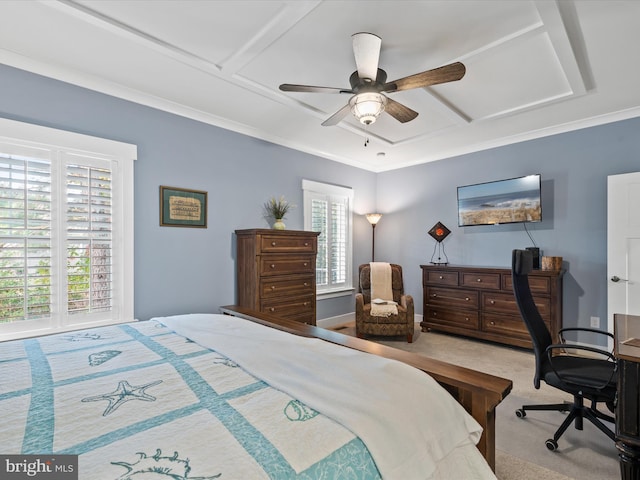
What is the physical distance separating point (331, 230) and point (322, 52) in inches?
117

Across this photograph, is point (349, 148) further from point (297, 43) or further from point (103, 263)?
point (103, 263)

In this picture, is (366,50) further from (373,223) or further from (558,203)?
(373,223)

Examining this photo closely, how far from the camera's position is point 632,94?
10.2ft

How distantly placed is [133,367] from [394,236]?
4.88 metres

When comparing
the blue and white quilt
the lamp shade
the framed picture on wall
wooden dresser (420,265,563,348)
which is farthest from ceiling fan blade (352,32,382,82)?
the lamp shade

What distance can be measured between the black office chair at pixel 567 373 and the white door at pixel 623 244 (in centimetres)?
171

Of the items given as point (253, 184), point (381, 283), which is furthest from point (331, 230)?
point (253, 184)

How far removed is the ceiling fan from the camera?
209cm

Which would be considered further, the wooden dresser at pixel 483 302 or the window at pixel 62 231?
the wooden dresser at pixel 483 302

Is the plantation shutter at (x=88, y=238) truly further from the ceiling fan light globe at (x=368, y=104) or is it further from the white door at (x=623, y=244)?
the white door at (x=623, y=244)

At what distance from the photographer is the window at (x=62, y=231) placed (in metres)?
2.48

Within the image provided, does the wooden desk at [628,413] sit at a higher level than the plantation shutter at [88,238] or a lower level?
lower

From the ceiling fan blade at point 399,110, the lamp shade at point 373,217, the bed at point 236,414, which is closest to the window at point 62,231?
the bed at point 236,414

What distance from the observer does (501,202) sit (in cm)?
435
